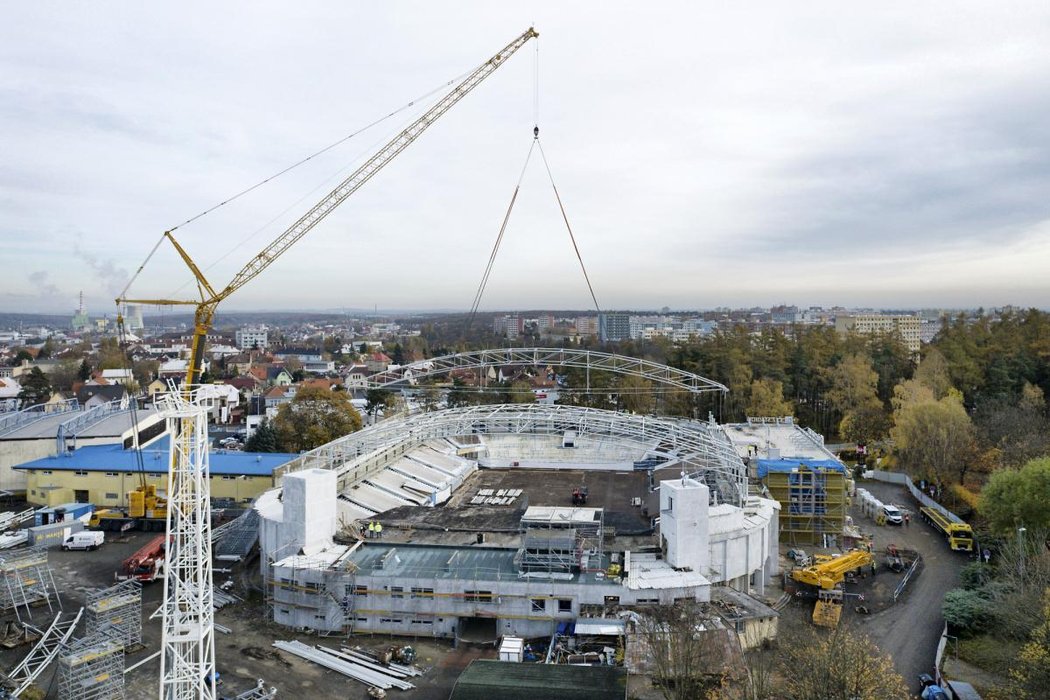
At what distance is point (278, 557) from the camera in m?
21.6

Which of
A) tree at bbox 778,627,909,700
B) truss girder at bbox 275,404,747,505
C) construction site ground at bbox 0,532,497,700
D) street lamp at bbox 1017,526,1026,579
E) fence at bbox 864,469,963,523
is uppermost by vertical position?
truss girder at bbox 275,404,747,505

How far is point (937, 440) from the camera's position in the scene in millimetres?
33656

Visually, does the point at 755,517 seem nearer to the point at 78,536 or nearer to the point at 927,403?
the point at 927,403

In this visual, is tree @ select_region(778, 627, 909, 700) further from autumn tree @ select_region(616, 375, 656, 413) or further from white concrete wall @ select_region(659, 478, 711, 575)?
autumn tree @ select_region(616, 375, 656, 413)

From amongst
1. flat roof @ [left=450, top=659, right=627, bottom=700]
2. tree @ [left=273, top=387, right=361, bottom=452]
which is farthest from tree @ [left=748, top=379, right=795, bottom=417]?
flat roof @ [left=450, top=659, right=627, bottom=700]

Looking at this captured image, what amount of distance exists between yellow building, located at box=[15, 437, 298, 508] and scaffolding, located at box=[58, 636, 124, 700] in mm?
15806

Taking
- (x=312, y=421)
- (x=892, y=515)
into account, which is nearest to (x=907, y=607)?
(x=892, y=515)

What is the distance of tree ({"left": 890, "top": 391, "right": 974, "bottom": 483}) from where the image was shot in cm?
3331

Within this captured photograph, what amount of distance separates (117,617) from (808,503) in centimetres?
2291

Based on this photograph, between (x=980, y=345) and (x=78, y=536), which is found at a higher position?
(x=980, y=345)

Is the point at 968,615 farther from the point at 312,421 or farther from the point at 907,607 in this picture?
the point at 312,421

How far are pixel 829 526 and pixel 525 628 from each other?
1391 centimetres

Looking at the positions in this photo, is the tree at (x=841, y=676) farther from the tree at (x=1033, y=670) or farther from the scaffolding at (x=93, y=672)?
the scaffolding at (x=93, y=672)

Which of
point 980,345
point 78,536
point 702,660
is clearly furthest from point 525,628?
point 980,345
